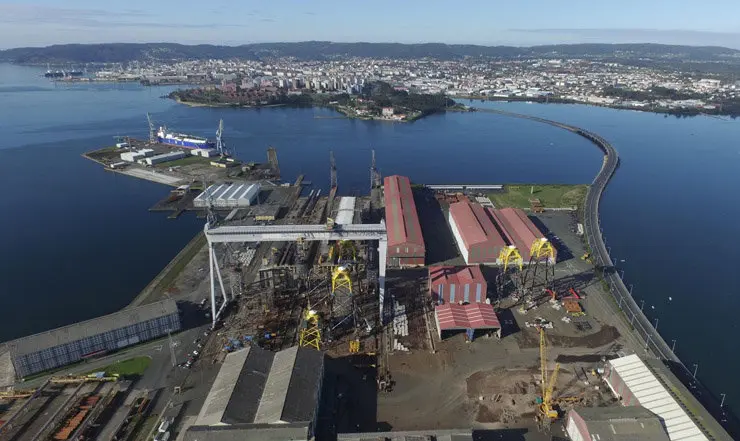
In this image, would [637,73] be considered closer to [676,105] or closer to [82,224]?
[676,105]

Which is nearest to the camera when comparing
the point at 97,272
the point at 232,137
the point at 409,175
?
the point at 97,272

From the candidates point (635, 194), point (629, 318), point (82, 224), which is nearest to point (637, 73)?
point (635, 194)

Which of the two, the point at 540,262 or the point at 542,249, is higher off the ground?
the point at 542,249

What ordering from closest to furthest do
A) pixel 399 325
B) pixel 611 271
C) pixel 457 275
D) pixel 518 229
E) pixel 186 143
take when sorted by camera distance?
1. pixel 399 325
2. pixel 457 275
3. pixel 611 271
4. pixel 518 229
5. pixel 186 143

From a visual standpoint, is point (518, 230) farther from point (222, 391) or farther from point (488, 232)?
point (222, 391)

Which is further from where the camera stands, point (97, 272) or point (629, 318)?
point (97, 272)

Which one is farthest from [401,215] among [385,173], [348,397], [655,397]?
[385,173]

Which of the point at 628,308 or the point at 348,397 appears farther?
→ the point at 628,308
